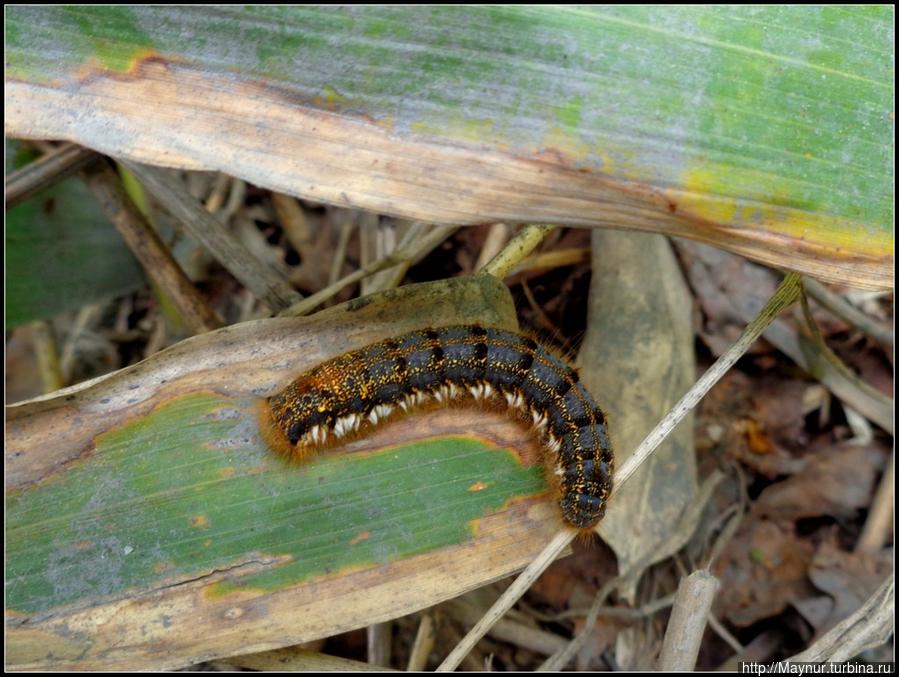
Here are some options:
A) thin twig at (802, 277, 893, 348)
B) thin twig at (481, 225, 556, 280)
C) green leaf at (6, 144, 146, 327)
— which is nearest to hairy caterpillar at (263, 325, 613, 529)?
thin twig at (481, 225, 556, 280)

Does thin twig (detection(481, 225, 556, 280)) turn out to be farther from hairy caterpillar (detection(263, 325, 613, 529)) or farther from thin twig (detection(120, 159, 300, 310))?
thin twig (detection(120, 159, 300, 310))

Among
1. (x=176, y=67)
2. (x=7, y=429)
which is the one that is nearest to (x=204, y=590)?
(x=7, y=429)

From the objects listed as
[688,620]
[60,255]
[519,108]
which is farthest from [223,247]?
[688,620]

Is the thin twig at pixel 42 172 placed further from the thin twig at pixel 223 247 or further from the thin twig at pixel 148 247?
the thin twig at pixel 223 247

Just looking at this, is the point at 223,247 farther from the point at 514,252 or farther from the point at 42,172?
the point at 514,252

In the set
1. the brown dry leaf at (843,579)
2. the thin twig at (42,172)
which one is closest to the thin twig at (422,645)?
the brown dry leaf at (843,579)
